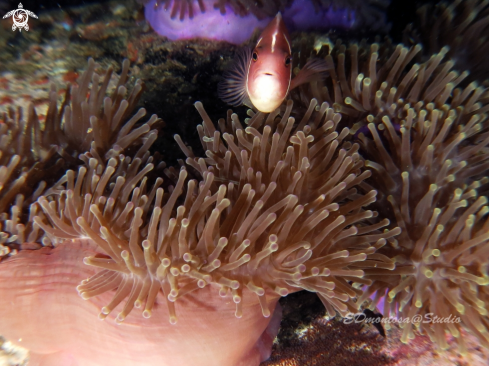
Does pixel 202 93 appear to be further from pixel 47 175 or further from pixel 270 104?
pixel 47 175

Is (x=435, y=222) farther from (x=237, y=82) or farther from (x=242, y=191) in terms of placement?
(x=237, y=82)

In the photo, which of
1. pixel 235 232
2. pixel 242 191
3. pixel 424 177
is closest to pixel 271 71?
pixel 242 191

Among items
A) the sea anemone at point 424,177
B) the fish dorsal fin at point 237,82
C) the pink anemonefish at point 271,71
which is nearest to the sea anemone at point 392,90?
the sea anemone at point 424,177

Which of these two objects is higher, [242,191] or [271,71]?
[271,71]

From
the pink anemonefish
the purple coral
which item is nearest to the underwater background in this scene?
the purple coral

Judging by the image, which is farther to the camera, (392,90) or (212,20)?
(212,20)

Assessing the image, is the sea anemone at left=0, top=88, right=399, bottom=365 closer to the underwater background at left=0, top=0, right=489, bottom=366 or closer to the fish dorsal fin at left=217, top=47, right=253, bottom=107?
the underwater background at left=0, top=0, right=489, bottom=366

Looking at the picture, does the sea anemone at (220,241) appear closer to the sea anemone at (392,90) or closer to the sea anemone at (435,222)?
the sea anemone at (435,222)
